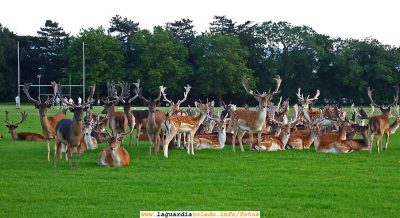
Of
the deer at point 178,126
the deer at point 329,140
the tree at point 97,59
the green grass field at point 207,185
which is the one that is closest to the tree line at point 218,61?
the tree at point 97,59

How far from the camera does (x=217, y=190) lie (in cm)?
636

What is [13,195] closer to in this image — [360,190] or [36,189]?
[36,189]

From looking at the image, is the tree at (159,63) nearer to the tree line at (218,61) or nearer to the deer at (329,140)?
the tree line at (218,61)

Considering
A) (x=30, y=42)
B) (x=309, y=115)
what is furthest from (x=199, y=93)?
(x=309, y=115)

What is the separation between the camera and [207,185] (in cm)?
669

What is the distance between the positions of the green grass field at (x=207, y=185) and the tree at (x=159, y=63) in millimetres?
33168

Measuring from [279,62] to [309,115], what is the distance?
106 ft

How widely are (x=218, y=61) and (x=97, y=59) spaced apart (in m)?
11.6

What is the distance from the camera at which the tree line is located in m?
43.2

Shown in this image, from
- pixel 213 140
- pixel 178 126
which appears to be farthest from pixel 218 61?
pixel 178 126

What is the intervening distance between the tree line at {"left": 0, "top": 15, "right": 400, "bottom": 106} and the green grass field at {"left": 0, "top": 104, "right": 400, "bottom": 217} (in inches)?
1330

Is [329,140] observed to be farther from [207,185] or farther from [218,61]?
[218,61]

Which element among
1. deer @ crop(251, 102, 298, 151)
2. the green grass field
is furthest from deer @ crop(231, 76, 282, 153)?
the green grass field

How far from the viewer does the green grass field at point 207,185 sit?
17.8ft
